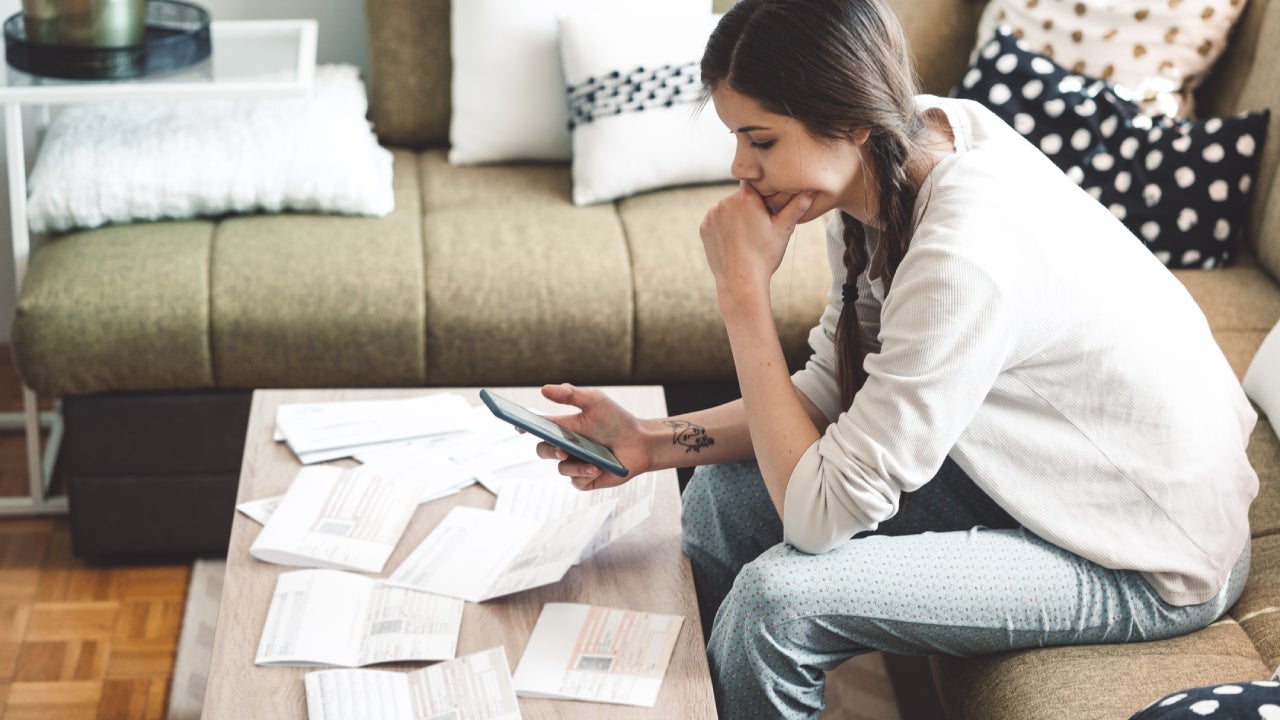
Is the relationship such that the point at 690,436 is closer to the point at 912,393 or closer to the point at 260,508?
the point at 912,393

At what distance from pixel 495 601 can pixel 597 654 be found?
5.7 inches

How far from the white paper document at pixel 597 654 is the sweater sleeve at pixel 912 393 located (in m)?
0.20

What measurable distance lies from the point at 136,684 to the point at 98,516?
0.35 meters

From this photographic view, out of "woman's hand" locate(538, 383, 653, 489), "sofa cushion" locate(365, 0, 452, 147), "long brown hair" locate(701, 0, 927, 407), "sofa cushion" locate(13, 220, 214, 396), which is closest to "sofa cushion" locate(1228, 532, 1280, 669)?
"long brown hair" locate(701, 0, 927, 407)

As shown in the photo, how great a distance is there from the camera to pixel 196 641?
197 centimetres

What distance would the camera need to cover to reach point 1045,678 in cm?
131

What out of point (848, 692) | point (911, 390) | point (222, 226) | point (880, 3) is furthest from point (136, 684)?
point (880, 3)

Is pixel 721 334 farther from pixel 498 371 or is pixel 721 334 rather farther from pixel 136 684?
pixel 136 684

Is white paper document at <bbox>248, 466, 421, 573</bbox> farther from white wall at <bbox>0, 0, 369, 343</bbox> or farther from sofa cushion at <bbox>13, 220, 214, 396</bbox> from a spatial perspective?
white wall at <bbox>0, 0, 369, 343</bbox>

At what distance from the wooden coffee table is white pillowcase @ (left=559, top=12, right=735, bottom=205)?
88 cm

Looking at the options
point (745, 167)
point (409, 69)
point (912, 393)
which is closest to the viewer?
point (912, 393)

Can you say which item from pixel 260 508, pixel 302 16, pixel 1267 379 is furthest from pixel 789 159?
pixel 302 16

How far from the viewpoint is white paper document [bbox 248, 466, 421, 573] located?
143cm

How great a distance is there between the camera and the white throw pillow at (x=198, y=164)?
7.06 feet
